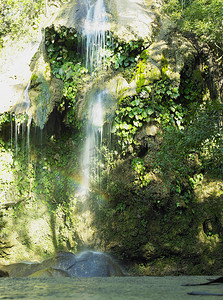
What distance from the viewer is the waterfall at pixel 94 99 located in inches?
389

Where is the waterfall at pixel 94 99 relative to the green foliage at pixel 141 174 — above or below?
above

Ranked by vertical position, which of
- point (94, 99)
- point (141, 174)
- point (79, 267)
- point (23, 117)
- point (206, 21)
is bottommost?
point (79, 267)

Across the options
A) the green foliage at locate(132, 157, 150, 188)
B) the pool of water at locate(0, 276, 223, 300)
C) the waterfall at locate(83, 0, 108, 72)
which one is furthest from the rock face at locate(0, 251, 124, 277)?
the waterfall at locate(83, 0, 108, 72)

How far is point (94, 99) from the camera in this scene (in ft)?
32.9

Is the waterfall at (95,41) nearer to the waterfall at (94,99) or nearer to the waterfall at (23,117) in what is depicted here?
the waterfall at (94,99)

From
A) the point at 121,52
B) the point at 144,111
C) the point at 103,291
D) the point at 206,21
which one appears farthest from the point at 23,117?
the point at 103,291

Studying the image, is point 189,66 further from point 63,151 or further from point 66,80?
point 63,151

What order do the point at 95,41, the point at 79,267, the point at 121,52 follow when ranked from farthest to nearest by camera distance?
the point at 95,41 < the point at 121,52 < the point at 79,267

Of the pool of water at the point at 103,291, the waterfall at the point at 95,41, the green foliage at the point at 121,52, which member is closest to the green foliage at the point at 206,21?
the green foliage at the point at 121,52

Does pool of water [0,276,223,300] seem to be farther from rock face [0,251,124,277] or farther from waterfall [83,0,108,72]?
waterfall [83,0,108,72]

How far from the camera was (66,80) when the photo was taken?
10.9m

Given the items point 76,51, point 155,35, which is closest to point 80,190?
point 76,51

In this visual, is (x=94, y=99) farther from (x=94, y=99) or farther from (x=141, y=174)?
(x=141, y=174)

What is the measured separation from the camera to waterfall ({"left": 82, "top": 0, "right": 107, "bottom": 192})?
389 inches
